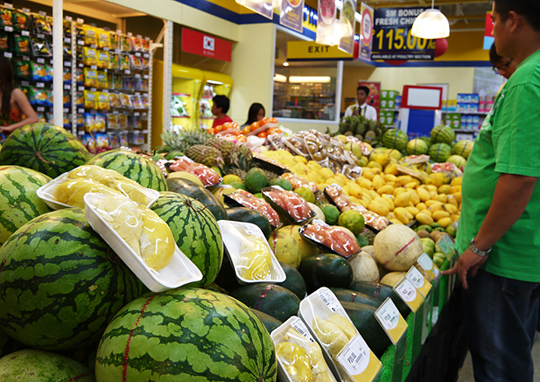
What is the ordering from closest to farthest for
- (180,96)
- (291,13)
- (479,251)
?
(479,251) → (291,13) → (180,96)

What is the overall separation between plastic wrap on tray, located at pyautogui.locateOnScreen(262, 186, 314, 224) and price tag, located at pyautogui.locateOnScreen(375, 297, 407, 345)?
0.68 metres

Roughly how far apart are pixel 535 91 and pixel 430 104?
7.20m

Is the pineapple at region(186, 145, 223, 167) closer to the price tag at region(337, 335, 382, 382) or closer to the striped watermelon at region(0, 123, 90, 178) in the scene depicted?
the striped watermelon at region(0, 123, 90, 178)

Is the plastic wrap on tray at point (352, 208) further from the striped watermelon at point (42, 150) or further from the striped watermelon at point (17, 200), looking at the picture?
the striped watermelon at point (17, 200)

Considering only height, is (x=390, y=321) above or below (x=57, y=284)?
below

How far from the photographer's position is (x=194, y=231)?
994 mm

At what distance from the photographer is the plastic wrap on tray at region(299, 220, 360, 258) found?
1.81 m

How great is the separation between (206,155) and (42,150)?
59.0 inches

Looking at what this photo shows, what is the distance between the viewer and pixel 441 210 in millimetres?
3330

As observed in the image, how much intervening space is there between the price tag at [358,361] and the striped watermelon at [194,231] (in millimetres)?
384

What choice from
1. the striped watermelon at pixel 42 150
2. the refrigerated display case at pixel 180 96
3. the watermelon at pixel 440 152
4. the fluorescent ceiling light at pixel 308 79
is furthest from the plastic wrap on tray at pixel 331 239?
the fluorescent ceiling light at pixel 308 79

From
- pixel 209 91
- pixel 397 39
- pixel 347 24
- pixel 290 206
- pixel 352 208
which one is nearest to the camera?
pixel 290 206

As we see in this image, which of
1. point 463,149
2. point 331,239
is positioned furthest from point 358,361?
point 463,149

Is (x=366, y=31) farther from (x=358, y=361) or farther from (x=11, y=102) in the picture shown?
(x=358, y=361)
